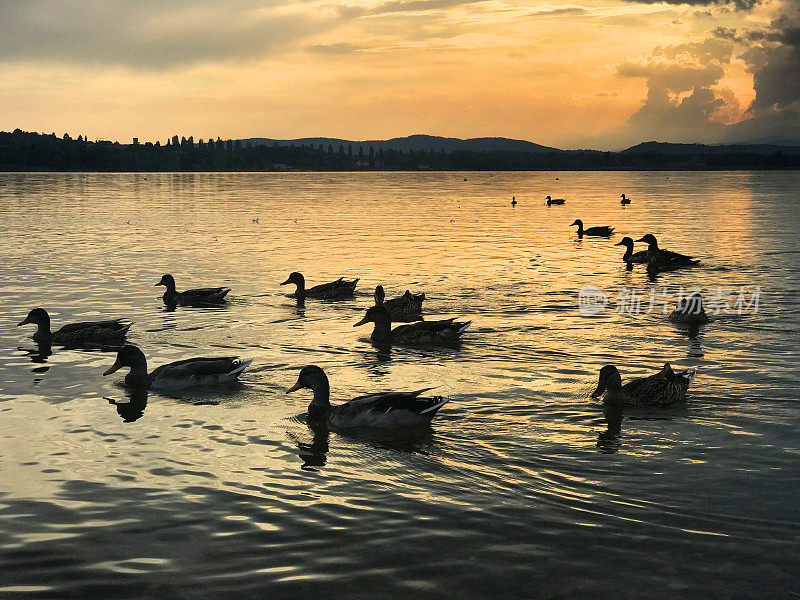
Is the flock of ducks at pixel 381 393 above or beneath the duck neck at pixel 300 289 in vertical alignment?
beneath

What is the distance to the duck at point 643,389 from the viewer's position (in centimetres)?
1479


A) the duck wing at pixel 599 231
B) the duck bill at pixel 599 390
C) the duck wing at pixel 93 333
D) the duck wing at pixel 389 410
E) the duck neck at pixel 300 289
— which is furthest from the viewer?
the duck wing at pixel 599 231

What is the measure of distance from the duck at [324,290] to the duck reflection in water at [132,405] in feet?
37.1

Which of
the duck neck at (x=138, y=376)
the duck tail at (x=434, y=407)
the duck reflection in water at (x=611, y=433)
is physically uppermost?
the duck tail at (x=434, y=407)

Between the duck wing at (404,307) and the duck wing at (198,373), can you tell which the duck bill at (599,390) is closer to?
the duck wing at (198,373)

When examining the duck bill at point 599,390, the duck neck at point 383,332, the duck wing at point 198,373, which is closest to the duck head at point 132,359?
the duck wing at point 198,373

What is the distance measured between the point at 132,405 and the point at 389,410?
16.5 feet

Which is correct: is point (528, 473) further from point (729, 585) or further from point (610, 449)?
point (729, 585)

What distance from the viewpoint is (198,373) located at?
16344mm

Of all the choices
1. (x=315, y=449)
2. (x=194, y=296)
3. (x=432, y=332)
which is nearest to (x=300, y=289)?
(x=194, y=296)

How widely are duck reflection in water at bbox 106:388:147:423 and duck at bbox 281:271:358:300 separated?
37.1 feet

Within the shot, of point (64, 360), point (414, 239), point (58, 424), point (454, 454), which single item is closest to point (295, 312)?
point (64, 360)

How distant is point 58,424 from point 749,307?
63.1ft

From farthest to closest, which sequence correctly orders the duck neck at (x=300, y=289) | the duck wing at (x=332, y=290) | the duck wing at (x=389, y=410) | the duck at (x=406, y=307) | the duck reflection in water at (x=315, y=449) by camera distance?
the duck wing at (x=332, y=290) → the duck neck at (x=300, y=289) → the duck at (x=406, y=307) → the duck wing at (x=389, y=410) → the duck reflection in water at (x=315, y=449)
